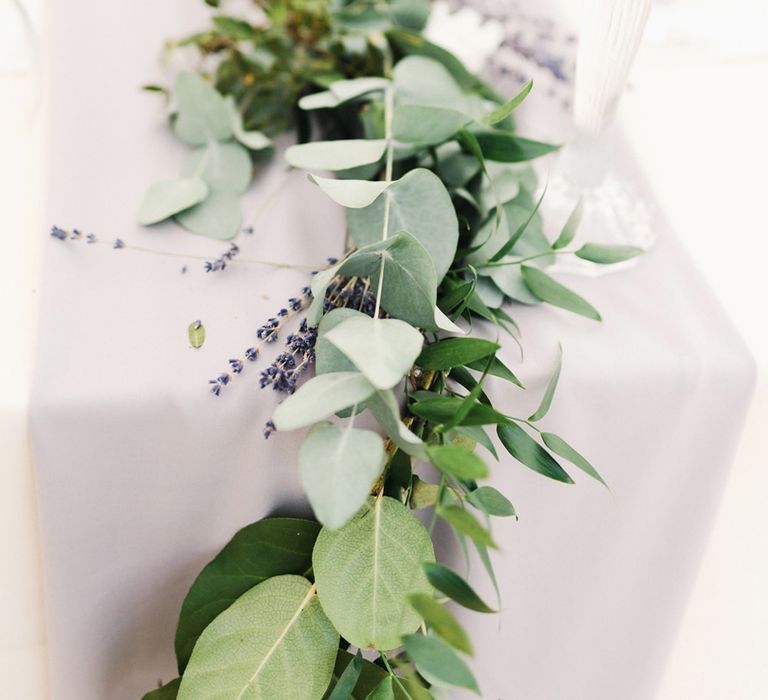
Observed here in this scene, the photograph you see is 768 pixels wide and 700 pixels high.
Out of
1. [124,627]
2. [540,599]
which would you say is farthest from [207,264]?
[540,599]

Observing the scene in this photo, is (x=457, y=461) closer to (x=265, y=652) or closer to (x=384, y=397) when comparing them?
(x=384, y=397)

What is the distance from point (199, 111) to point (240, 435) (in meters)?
0.33

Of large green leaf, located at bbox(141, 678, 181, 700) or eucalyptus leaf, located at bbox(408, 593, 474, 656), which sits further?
large green leaf, located at bbox(141, 678, 181, 700)

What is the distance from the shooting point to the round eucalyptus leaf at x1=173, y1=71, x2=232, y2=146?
65cm

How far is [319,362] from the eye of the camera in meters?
0.42

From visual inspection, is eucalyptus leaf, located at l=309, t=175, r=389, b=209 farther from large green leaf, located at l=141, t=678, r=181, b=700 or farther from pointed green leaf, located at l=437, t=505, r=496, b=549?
large green leaf, located at l=141, t=678, r=181, b=700

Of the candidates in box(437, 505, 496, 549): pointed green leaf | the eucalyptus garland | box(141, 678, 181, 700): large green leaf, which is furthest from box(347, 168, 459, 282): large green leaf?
box(141, 678, 181, 700): large green leaf

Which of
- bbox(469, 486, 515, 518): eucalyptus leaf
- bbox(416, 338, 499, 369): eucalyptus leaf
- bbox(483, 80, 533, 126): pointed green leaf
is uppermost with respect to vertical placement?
bbox(483, 80, 533, 126): pointed green leaf

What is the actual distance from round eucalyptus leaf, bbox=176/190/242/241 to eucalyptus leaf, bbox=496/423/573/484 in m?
0.27

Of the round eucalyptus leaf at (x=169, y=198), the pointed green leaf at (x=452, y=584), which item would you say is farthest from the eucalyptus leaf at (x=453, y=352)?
the round eucalyptus leaf at (x=169, y=198)

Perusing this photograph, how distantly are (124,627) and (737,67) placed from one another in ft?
3.05

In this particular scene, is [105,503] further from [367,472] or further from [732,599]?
[732,599]

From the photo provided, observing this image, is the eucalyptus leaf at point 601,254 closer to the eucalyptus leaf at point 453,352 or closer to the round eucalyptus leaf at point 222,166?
the eucalyptus leaf at point 453,352

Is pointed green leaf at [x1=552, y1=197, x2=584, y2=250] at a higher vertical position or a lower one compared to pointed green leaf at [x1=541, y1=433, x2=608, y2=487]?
higher
